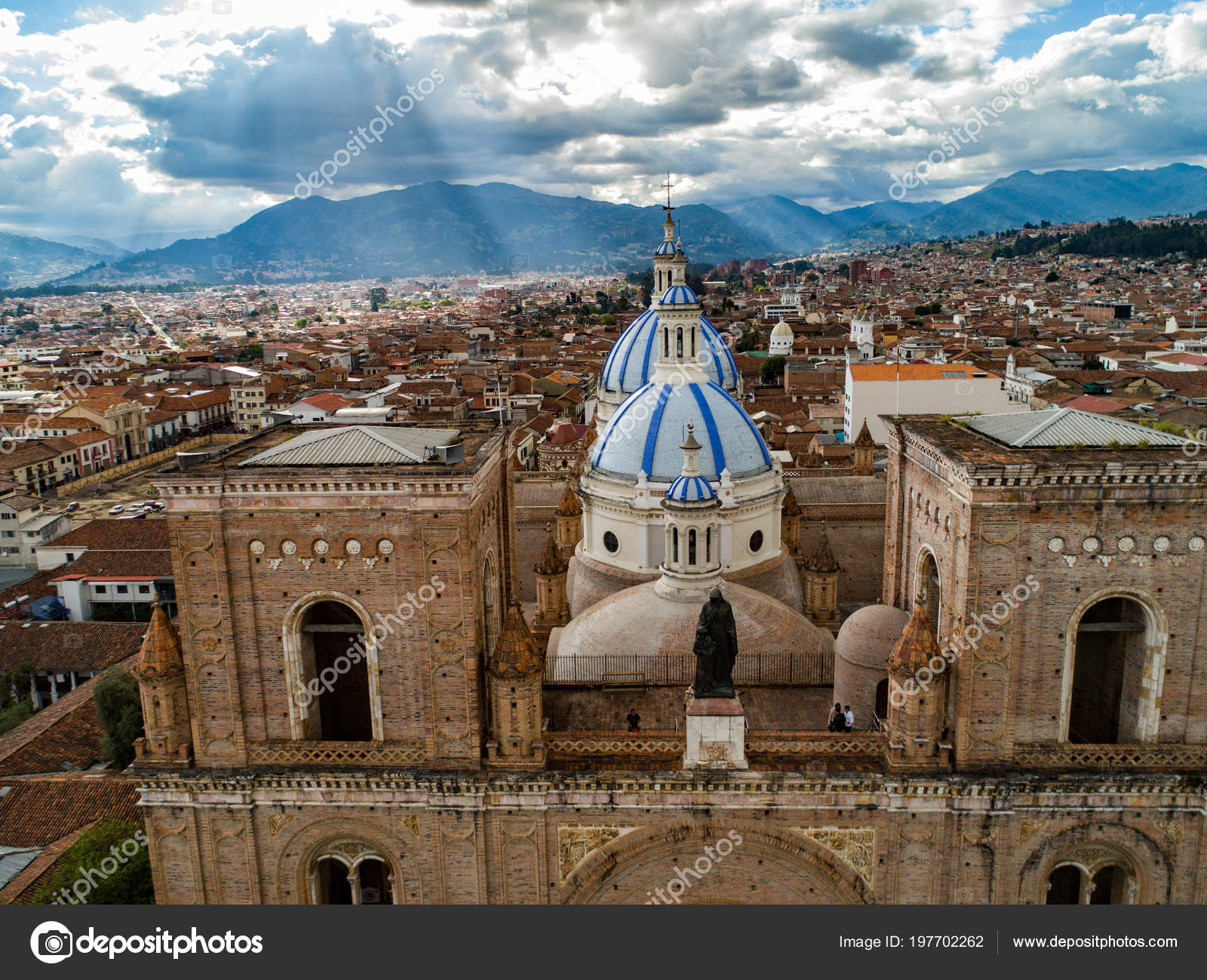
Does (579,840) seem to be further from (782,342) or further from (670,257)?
(782,342)

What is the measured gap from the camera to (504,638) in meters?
16.0

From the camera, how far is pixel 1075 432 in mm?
16844

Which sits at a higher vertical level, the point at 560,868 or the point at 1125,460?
the point at 1125,460

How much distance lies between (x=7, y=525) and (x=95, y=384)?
58.5 metres

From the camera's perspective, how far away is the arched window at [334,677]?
1683cm

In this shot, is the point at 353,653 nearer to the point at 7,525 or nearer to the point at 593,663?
the point at 593,663

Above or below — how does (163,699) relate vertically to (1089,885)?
above

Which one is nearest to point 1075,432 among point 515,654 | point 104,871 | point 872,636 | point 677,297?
point 872,636

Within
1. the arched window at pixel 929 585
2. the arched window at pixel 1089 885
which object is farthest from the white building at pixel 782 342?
the arched window at pixel 1089 885

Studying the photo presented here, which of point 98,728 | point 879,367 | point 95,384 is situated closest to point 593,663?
point 98,728

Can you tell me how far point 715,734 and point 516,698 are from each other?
12.1ft

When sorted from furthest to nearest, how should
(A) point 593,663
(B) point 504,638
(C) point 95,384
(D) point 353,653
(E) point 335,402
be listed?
(C) point 95,384 → (E) point 335,402 → (A) point 593,663 → (D) point 353,653 → (B) point 504,638

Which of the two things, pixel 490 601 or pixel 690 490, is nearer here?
pixel 490 601

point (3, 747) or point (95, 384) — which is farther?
point (95, 384)
